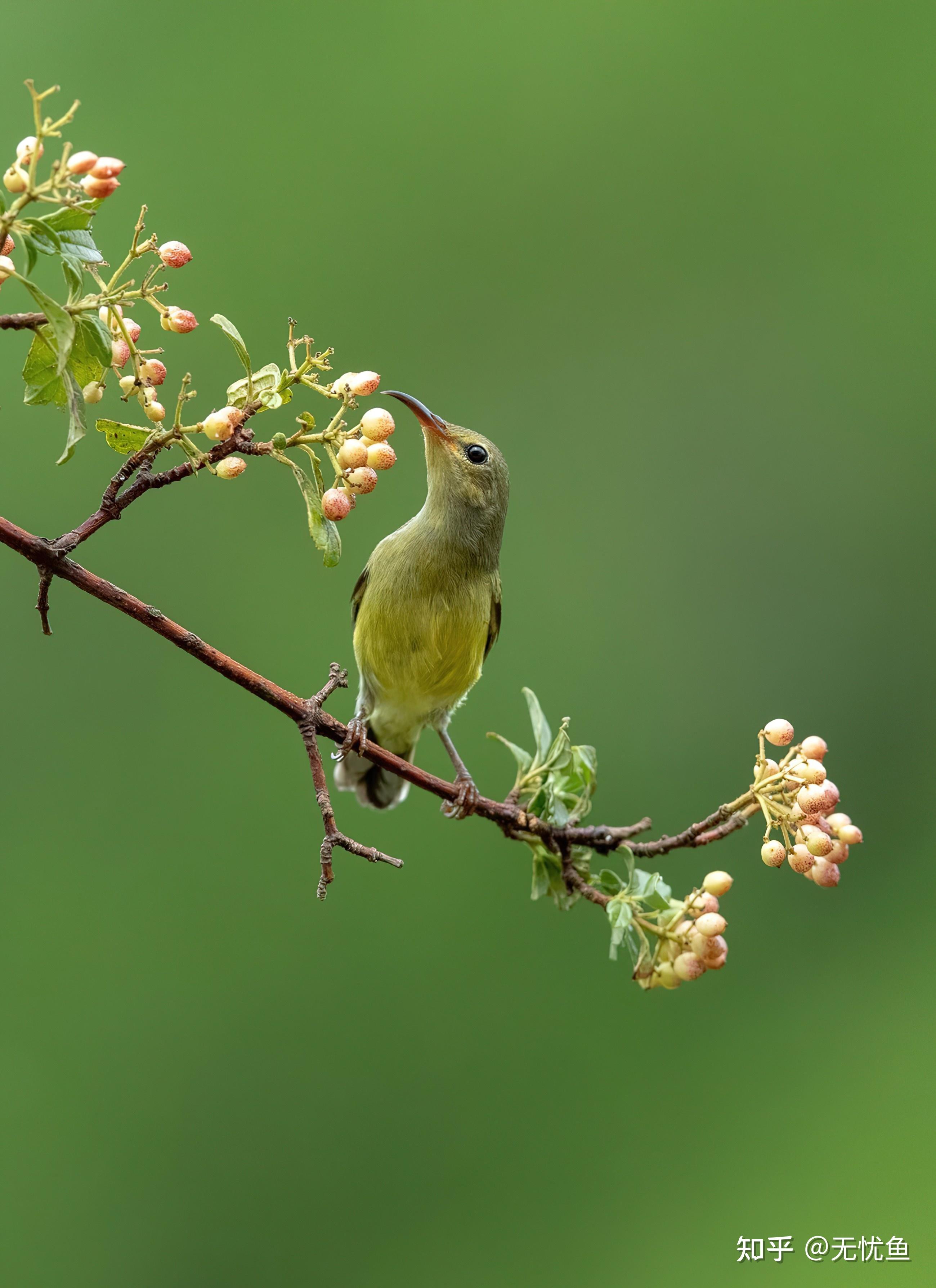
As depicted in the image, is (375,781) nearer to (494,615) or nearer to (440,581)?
(494,615)

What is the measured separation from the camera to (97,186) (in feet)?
4.90

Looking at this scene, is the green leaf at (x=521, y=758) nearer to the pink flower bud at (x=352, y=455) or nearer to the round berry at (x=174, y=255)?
the pink flower bud at (x=352, y=455)

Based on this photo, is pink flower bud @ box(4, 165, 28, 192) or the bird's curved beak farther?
the bird's curved beak

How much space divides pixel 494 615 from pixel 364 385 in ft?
8.11

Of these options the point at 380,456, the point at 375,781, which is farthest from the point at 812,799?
the point at 375,781

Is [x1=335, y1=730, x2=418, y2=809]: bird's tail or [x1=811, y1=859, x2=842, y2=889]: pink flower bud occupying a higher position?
[x1=335, y1=730, x2=418, y2=809]: bird's tail

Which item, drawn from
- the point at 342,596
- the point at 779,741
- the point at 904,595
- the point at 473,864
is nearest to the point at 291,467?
the point at 779,741

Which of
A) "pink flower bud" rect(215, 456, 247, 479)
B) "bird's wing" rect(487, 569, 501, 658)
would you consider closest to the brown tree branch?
"pink flower bud" rect(215, 456, 247, 479)

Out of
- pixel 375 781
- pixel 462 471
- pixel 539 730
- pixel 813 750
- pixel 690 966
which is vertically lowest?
pixel 690 966

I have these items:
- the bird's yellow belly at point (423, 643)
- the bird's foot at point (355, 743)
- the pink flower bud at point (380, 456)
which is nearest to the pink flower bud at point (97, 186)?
the pink flower bud at point (380, 456)

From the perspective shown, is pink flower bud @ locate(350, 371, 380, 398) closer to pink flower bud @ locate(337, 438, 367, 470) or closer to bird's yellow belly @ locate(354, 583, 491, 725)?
pink flower bud @ locate(337, 438, 367, 470)

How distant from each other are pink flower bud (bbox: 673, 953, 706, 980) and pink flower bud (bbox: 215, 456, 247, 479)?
126cm

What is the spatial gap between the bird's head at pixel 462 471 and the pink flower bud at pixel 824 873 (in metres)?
2.02

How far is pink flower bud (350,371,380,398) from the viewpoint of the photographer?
1771 mm
